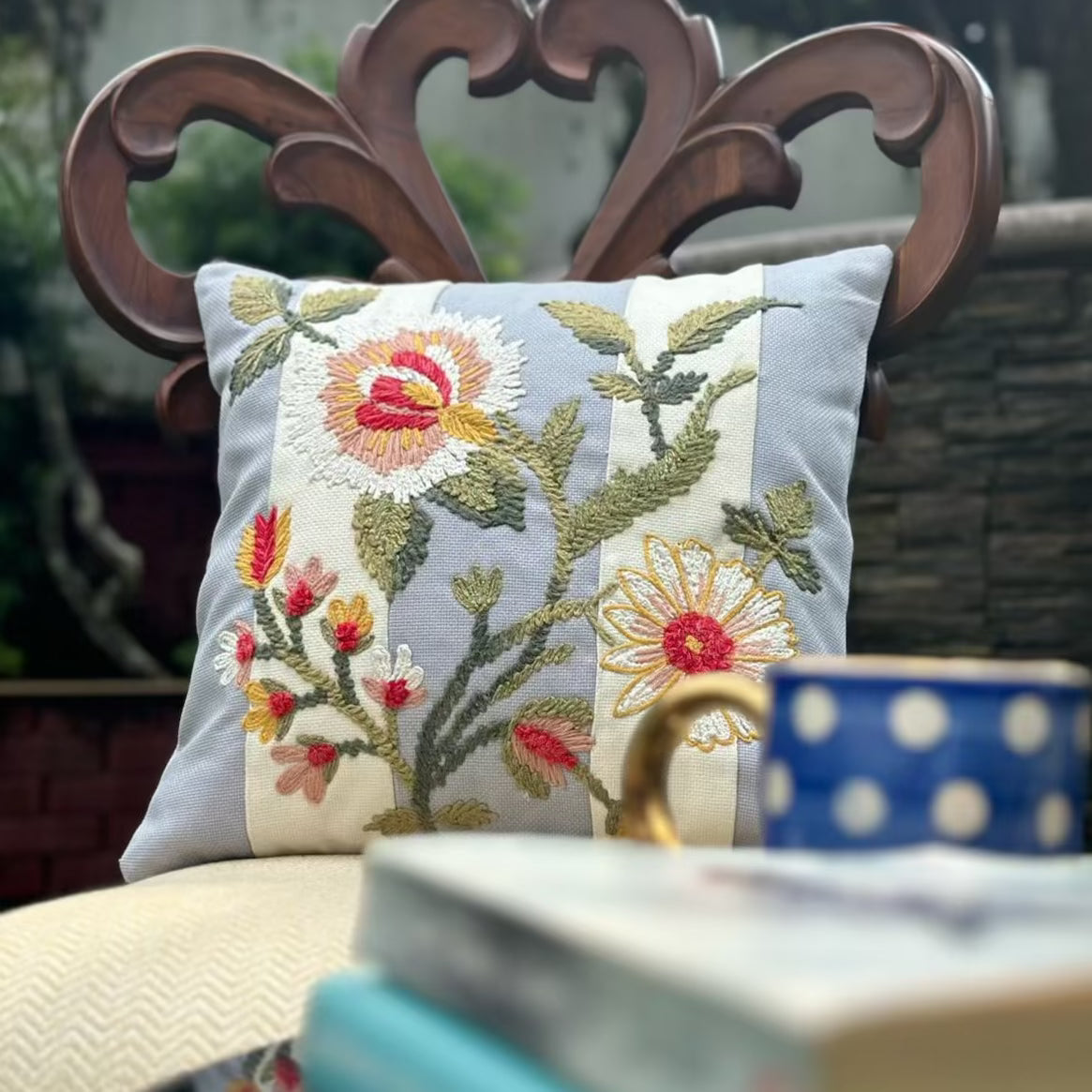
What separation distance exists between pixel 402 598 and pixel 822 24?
257cm

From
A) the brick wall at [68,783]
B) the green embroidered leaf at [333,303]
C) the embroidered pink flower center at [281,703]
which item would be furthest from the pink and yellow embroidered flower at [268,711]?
the brick wall at [68,783]

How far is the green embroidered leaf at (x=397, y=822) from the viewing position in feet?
2.34

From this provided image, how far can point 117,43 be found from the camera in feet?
10.0

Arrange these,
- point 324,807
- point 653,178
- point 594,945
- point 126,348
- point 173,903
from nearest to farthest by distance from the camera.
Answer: point 594,945 < point 173,903 < point 324,807 < point 653,178 < point 126,348

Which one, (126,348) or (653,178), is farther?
(126,348)

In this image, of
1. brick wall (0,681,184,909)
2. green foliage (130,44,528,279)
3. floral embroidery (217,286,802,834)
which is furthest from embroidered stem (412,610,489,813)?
green foliage (130,44,528,279)

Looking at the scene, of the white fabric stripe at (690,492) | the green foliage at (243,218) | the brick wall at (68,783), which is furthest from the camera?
the green foliage at (243,218)

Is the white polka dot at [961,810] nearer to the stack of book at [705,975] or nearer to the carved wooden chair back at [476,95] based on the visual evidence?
the stack of book at [705,975]

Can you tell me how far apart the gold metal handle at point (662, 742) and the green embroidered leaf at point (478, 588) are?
404 mm

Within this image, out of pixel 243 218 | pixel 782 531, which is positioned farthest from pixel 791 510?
pixel 243 218

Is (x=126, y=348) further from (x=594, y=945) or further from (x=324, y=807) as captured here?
Answer: (x=594, y=945)

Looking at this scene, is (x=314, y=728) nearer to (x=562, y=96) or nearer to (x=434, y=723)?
(x=434, y=723)

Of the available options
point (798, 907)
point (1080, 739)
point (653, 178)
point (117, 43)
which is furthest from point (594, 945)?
point (117, 43)

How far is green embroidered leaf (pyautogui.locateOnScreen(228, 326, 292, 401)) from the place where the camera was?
31.8 inches
